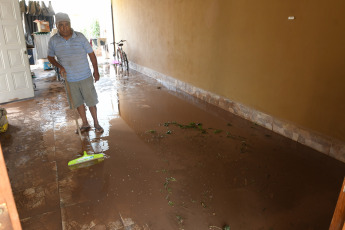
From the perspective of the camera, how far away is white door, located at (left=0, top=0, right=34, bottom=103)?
17.0ft

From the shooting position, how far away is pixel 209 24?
497 cm

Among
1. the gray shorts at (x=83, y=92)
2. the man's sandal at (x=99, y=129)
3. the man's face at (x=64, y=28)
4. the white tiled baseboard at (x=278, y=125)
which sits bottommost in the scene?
the man's sandal at (x=99, y=129)

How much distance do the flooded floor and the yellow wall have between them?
0.55 m

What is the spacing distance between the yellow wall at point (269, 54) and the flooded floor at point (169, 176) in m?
0.55

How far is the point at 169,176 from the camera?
2.73 metres

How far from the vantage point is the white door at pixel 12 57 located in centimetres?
517

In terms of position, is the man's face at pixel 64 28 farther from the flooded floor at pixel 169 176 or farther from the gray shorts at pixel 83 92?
the flooded floor at pixel 169 176

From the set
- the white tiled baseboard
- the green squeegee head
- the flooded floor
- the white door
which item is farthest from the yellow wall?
the white door

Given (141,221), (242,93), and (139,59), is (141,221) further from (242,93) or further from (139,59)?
(139,59)

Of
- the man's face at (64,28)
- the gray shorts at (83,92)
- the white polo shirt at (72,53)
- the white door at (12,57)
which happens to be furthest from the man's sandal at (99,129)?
the white door at (12,57)

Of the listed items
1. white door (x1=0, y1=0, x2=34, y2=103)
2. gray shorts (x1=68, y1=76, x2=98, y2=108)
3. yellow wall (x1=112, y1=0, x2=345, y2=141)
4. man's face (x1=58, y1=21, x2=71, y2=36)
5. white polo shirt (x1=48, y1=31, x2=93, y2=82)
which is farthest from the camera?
white door (x1=0, y1=0, x2=34, y2=103)

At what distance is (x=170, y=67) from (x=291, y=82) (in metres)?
4.05

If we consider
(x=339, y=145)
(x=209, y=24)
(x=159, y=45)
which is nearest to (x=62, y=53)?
(x=209, y=24)

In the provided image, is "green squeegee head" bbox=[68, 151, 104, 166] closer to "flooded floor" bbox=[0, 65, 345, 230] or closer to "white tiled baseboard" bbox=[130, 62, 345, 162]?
"flooded floor" bbox=[0, 65, 345, 230]
